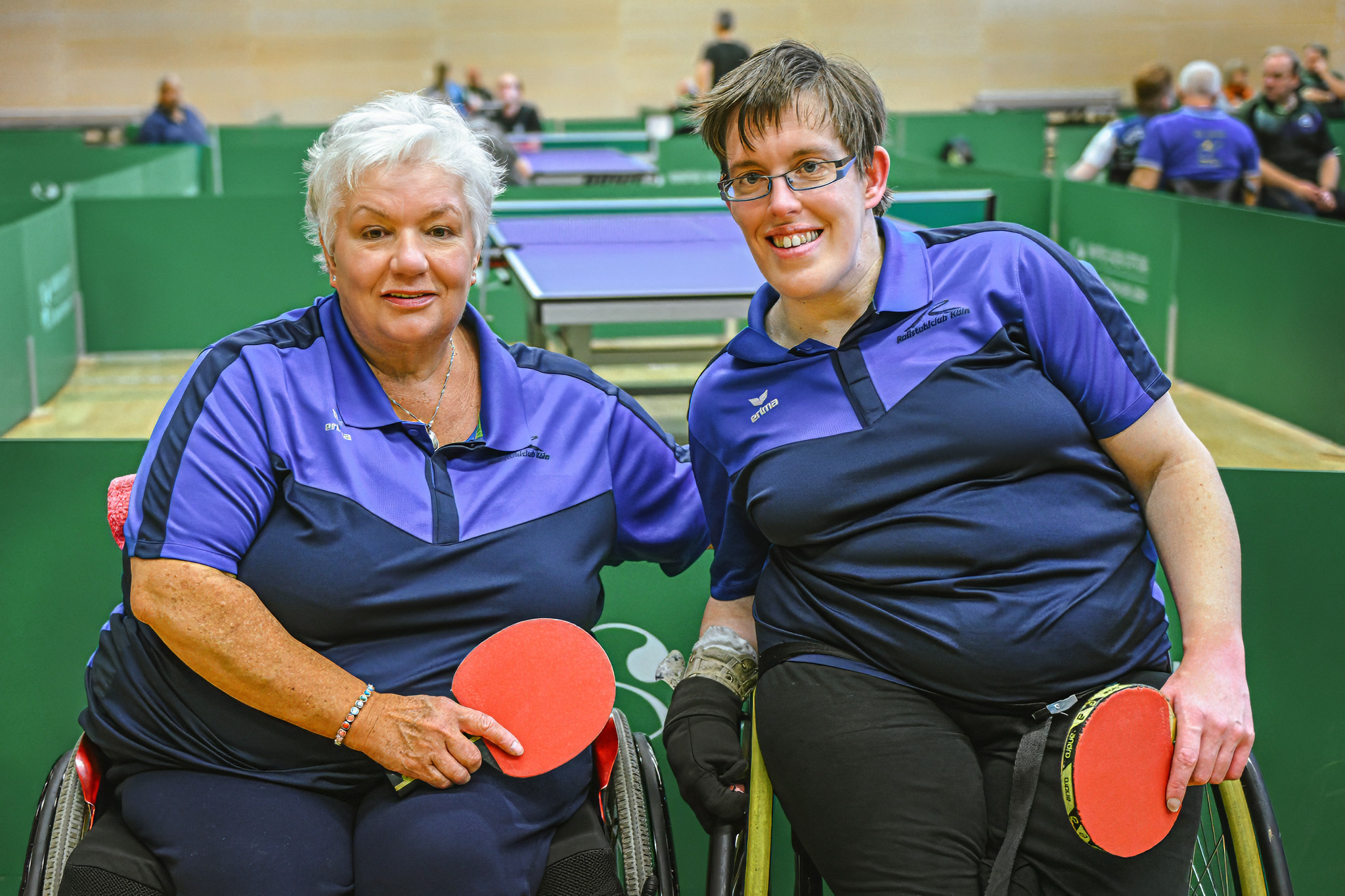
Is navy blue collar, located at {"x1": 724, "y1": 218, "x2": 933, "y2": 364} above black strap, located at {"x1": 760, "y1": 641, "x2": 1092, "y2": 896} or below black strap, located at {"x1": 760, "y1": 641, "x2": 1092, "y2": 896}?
above

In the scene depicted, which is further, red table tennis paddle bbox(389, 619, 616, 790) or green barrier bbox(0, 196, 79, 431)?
green barrier bbox(0, 196, 79, 431)

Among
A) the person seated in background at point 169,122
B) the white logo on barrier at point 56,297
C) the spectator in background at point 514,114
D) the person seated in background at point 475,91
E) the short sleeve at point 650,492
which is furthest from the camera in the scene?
the person seated in background at point 475,91

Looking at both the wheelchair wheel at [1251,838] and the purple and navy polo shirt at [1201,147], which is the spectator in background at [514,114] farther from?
the wheelchair wheel at [1251,838]

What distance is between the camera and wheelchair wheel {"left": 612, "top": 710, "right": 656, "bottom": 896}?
160cm

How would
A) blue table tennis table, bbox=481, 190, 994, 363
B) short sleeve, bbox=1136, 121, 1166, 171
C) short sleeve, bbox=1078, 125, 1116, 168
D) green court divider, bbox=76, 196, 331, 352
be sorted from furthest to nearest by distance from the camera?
short sleeve, bbox=1078, 125, 1116, 168
short sleeve, bbox=1136, 121, 1166, 171
green court divider, bbox=76, 196, 331, 352
blue table tennis table, bbox=481, 190, 994, 363

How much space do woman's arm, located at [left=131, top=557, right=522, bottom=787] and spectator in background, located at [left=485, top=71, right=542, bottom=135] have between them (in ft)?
37.1

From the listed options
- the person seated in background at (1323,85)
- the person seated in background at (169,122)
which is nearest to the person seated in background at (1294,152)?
the person seated in background at (1323,85)

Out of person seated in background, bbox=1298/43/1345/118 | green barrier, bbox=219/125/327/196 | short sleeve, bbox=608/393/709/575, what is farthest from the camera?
green barrier, bbox=219/125/327/196

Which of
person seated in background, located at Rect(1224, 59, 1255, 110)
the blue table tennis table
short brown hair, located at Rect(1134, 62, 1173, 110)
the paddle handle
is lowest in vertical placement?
the paddle handle

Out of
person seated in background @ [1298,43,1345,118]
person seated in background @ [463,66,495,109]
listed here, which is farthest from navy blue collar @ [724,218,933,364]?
person seated in background @ [463,66,495,109]

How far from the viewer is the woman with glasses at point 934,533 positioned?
1472 mm

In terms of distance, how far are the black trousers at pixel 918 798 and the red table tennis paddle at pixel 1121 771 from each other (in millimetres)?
49

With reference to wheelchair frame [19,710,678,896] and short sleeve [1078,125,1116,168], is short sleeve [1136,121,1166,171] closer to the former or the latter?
Result: short sleeve [1078,125,1116,168]

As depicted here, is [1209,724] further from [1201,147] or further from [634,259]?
[1201,147]
